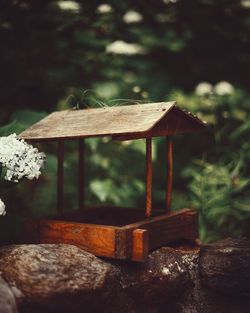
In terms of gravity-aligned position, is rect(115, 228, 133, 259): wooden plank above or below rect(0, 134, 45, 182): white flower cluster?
below

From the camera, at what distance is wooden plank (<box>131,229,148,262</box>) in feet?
7.80

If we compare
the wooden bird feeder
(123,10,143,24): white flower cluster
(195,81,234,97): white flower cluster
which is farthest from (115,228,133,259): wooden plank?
(123,10,143,24): white flower cluster

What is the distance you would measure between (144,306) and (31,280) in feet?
2.46

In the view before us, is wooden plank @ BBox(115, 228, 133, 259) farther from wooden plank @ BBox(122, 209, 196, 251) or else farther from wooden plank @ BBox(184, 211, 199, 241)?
wooden plank @ BBox(184, 211, 199, 241)

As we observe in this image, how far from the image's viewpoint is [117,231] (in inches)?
93.3

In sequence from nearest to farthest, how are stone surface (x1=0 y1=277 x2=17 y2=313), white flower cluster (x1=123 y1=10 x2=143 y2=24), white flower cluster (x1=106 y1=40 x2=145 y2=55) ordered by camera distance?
stone surface (x1=0 y1=277 x2=17 y2=313) < white flower cluster (x1=106 y1=40 x2=145 y2=55) < white flower cluster (x1=123 y1=10 x2=143 y2=24)

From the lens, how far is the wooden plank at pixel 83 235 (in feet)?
7.91

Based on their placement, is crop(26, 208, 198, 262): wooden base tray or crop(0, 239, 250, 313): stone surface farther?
crop(26, 208, 198, 262): wooden base tray

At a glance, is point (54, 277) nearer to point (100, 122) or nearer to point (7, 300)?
point (7, 300)

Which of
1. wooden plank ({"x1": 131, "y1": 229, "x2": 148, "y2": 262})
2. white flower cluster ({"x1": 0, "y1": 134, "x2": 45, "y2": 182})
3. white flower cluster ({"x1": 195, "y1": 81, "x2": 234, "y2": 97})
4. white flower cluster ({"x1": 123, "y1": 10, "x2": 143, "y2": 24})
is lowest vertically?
wooden plank ({"x1": 131, "y1": 229, "x2": 148, "y2": 262})

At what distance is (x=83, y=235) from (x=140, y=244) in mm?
325

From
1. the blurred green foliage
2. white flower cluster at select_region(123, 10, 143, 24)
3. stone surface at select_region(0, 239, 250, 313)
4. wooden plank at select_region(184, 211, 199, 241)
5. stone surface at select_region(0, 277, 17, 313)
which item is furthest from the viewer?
white flower cluster at select_region(123, 10, 143, 24)

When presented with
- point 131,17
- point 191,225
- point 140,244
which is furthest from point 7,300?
point 131,17

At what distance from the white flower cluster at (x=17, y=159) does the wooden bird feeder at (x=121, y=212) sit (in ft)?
0.46
